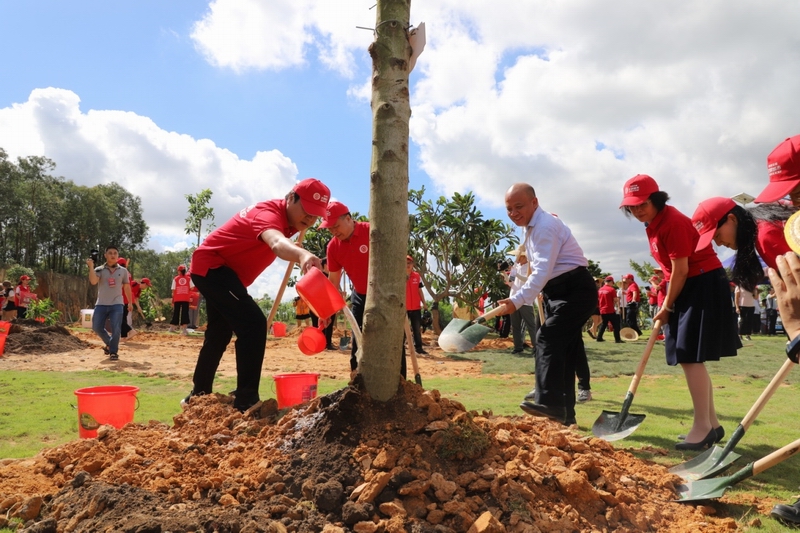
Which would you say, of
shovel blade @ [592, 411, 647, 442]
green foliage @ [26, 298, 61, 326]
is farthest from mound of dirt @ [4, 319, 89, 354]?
shovel blade @ [592, 411, 647, 442]

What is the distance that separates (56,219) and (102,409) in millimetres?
37819

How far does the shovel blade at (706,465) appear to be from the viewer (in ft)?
9.73

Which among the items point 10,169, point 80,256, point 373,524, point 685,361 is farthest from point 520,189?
point 80,256

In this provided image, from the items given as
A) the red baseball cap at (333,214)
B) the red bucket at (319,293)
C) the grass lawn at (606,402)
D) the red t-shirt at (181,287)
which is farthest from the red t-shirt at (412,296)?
the red bucket at (319,293)

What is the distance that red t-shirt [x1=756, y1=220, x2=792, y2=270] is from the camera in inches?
111

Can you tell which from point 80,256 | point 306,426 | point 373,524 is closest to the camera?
point 373,524

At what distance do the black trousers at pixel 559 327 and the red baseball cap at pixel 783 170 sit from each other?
163 cm

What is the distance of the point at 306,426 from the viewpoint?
2.96m

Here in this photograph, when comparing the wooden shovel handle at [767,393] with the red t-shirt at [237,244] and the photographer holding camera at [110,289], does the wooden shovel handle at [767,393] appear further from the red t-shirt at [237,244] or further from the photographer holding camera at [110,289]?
the photographer holding camera at [110,289]

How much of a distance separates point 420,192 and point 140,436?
56.3 feet

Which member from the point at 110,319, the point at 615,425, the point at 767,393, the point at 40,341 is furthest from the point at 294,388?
the point at 40,341

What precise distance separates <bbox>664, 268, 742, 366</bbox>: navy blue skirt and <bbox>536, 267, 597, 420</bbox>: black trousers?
2.14 feet

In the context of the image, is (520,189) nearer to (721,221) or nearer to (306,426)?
(721,221)

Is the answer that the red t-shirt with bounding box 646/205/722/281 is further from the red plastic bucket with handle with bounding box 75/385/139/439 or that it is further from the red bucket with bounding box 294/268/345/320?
the red plastic bucket with handle with bounding box 75/385/139/439
